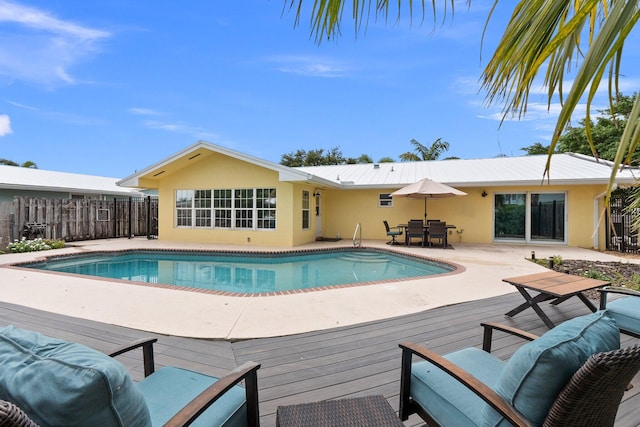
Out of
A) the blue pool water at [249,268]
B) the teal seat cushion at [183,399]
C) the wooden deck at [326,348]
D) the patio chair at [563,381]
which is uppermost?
the patio chair at [563,381]

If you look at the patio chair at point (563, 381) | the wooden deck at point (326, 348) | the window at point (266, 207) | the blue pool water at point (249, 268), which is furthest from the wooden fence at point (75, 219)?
the patio chair at point (563, 381)

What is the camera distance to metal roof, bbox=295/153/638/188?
11.8 metres

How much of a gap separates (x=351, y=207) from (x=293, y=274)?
7.00 m

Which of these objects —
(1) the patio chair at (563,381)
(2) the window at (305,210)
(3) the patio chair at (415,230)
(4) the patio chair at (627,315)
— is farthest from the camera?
(2) the window at (305,210)

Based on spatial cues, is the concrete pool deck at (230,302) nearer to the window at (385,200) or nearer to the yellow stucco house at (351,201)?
the yellow stucco house at (351,201)

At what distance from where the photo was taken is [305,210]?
44.6 feet

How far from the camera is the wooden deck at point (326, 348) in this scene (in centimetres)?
254

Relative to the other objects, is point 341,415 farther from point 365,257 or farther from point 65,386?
point 365,257

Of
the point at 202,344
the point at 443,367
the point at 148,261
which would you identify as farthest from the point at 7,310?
the point at 148,261

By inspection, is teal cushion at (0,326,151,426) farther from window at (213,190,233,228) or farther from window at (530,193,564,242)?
window at (530,193,564,242)

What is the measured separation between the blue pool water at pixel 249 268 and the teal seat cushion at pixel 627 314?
15.1 ft

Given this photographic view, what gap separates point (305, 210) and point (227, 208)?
10.9 ft

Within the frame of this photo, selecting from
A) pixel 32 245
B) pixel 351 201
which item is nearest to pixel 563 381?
pixel 351 201

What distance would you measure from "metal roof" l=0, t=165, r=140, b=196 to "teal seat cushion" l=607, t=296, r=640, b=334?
19150 millimetres
